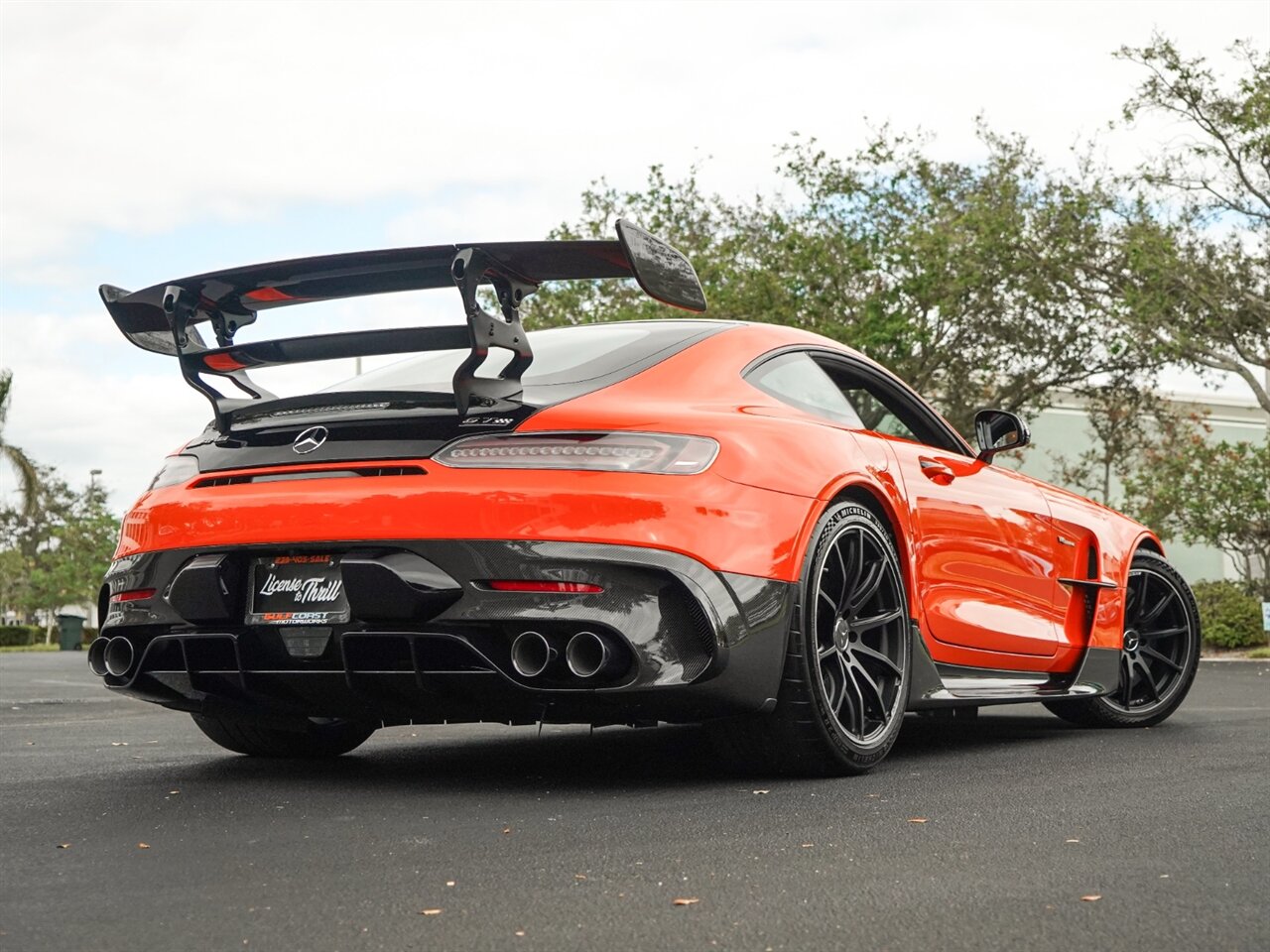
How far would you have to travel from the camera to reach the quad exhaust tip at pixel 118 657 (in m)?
4.70

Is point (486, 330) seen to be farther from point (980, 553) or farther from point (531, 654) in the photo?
point (980, 553)

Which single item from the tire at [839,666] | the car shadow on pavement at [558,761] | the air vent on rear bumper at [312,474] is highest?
the air vent on rear bumper at [312,474]

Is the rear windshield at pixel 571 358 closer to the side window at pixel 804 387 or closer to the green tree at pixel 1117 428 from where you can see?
the side window at pixel 804 387

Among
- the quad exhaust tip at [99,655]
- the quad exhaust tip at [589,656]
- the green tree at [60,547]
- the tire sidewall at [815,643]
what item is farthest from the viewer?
the green tree at [60,547]

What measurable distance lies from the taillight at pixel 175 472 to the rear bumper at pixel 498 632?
36 cm

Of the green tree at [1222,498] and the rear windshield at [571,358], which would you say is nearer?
the rear windshield at [571,358]

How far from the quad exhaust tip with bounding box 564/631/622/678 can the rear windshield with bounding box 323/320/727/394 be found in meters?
0.82

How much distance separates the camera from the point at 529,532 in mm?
4184

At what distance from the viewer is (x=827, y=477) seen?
4.73 metres

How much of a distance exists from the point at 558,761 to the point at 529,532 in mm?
1469

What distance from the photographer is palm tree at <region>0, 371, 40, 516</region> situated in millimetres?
35125

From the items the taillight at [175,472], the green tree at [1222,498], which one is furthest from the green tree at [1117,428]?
the taillight at [175,472]

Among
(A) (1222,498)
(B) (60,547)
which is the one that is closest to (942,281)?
(A) (1222,498)

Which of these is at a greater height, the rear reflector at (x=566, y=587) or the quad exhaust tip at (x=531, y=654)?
the rear reflector at (x=566, y=587)
